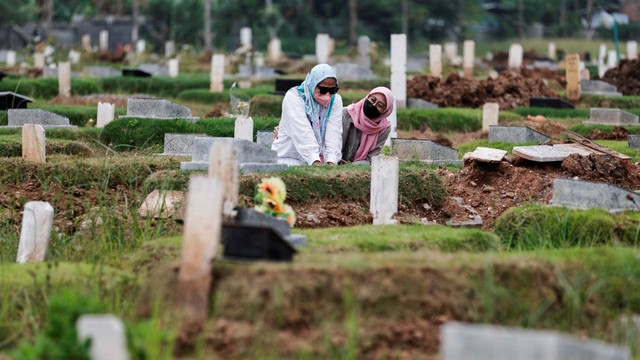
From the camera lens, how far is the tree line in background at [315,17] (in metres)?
57.1

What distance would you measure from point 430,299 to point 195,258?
128 cm

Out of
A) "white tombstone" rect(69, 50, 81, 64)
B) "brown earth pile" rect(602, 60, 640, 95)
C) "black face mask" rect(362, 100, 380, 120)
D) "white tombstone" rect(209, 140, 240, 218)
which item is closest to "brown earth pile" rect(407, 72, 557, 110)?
"brown earth pile" rect(602, 60, 640, 95)

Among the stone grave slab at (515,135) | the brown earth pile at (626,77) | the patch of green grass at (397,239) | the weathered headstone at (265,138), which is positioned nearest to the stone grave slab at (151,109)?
the weathered headstone at (265,138)

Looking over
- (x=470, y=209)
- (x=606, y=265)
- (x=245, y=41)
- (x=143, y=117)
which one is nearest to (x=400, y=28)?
(x=245, y=41)

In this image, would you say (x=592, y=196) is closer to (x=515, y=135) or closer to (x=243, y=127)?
(x=243, y=127)

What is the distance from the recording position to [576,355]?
5691 millimetres

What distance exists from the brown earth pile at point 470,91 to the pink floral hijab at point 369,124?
11.3 meters

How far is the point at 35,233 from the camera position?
9.30m

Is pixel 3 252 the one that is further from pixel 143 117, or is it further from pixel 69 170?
pixel 143 117

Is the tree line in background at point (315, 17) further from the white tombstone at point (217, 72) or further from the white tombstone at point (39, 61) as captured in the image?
the white tombstone at point (217, 72)

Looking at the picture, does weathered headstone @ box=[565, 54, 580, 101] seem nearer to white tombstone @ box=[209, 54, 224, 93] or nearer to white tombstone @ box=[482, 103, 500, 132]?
white tombstone @ box=[482, 103, 500, 132]

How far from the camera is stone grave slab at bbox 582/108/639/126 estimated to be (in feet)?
64.5

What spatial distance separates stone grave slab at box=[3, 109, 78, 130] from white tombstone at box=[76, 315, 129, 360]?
34.2 feet

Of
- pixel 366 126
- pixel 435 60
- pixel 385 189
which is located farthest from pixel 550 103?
pixel 385 189
